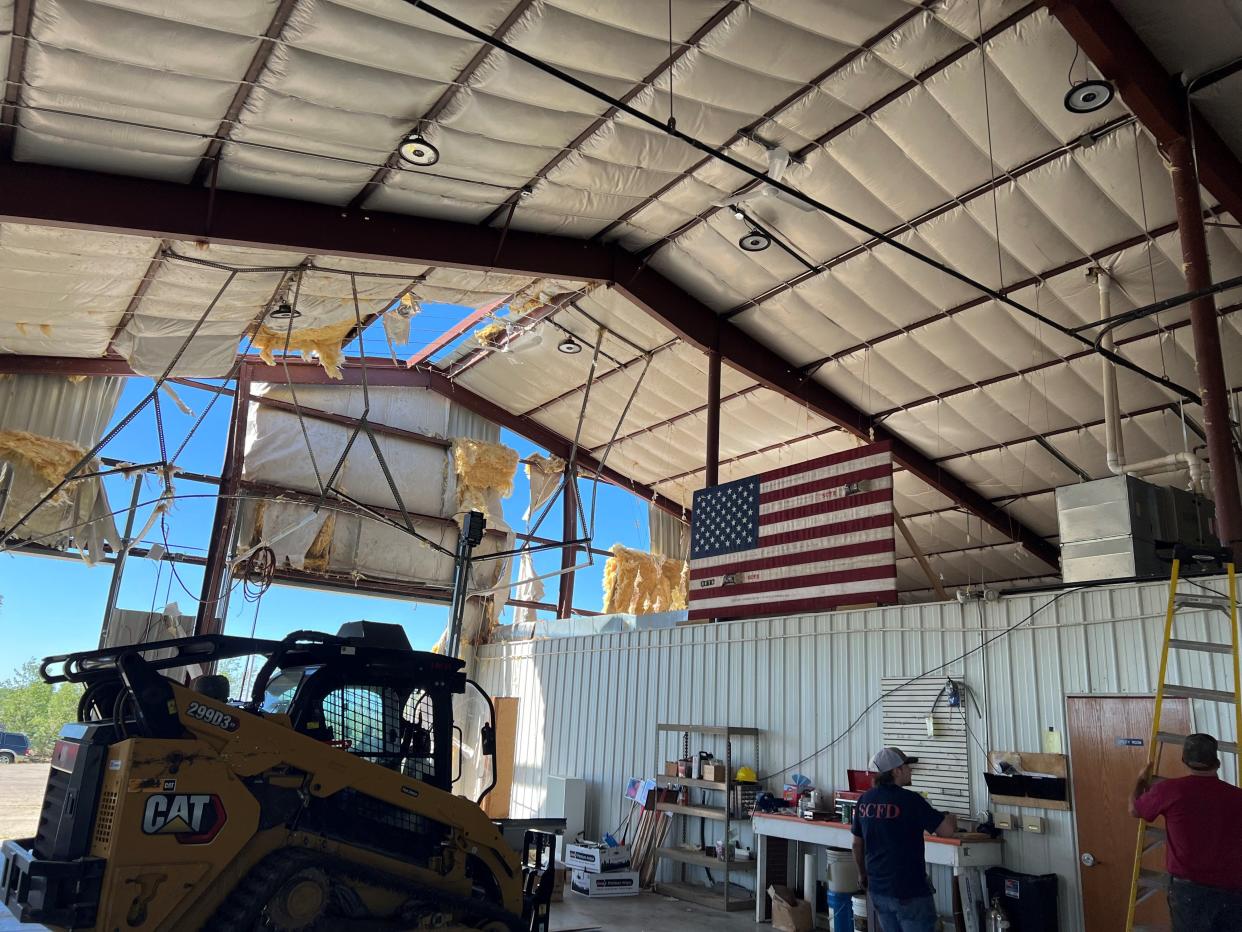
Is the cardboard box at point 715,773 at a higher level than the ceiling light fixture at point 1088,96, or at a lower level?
lower

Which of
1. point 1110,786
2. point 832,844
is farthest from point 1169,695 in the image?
point 832,844

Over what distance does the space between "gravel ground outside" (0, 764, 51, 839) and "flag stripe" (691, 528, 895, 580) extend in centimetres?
868

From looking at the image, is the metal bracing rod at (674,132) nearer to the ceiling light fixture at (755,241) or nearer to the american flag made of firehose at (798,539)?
the american flag made of firehose at (798,539)

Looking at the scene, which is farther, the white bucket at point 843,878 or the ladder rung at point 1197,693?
the white bucket at point 843,878

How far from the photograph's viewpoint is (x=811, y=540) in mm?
11703

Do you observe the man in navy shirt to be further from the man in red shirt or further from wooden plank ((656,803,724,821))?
wooden plank ((656,803,724,821))

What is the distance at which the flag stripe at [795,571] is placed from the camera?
35.9 feet

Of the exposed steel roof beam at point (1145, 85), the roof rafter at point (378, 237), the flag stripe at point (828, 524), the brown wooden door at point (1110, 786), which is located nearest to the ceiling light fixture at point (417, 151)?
the roof rafter at point (378, 237)

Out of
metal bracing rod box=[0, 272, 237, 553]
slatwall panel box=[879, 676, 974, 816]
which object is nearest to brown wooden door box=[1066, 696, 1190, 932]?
slatwall panel box=[879, 676, 974, 816]

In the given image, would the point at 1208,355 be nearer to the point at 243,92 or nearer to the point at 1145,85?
the point at 1145,85

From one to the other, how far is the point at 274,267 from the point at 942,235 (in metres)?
8.47

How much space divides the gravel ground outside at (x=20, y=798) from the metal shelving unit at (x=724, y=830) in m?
7.62

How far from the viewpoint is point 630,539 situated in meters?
21.6

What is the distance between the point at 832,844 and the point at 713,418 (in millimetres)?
6836
